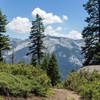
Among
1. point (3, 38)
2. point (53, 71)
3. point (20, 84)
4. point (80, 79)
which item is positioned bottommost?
point (53, 71)

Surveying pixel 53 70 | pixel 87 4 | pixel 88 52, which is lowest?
pixel 53 70

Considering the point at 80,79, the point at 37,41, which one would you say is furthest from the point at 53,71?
the point at 80,79

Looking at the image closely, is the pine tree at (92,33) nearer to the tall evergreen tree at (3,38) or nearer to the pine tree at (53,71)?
the tall evergreen tree at (3,38)

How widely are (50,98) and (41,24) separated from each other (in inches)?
844

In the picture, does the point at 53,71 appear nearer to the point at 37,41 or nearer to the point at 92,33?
the point at 37,41

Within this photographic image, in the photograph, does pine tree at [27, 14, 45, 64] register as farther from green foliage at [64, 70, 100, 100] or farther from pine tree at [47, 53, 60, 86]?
green foliage at [64, 70, 100, 100]

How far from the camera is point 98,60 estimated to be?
15086mm

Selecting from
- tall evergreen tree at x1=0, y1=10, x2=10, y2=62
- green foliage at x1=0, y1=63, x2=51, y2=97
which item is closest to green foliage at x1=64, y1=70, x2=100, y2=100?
green foliage at x1=0, y1=63, x2=51, y2=97

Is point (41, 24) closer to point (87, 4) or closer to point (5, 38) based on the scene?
point (5, 38)

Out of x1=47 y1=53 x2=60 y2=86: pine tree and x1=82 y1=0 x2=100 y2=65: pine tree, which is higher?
x1=82 y1=0 x2=100 y2=65: pine tree

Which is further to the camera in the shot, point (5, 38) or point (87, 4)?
point (5, 38)

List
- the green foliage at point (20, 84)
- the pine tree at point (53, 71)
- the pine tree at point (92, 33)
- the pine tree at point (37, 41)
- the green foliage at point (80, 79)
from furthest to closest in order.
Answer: the pine tree at point (53, 71) < the pine tree at point (37, 41) < the pine tree at point (92, 33) < the green foliage at point (80, 79) < the green foliage at point (20, 84)

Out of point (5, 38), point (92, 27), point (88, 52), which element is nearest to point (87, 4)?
point (92, 27)

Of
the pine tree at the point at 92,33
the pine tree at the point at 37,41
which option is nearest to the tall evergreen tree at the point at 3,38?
the pine tree at the point at 37,41
